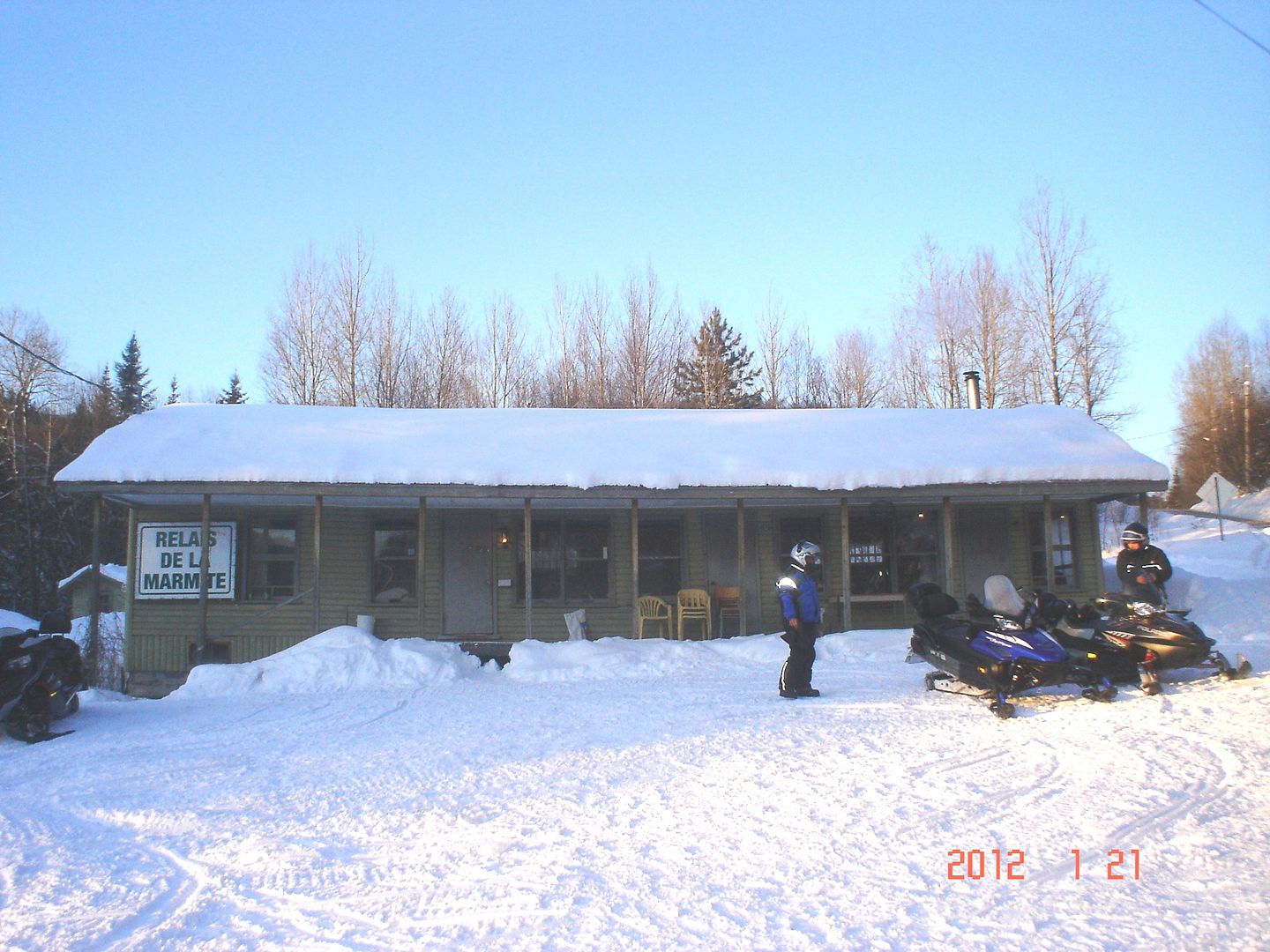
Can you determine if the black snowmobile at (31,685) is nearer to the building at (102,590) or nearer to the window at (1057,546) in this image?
the window at (1057,546)

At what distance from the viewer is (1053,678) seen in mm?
7812

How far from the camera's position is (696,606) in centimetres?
1470

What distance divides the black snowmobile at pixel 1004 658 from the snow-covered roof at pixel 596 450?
4897 millimetres

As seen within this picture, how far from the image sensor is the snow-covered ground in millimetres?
3646

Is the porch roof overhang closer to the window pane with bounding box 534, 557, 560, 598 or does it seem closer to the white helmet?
the window pane with bounding box 534, 557, 560, 598

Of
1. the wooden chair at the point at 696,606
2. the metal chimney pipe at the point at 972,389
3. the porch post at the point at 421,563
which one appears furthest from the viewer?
the metal chimney pipe at the point at 972,389

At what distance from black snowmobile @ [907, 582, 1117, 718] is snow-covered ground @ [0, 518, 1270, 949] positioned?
0.92ft

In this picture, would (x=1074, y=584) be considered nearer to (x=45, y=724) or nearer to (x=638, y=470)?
(x=638, y=470)

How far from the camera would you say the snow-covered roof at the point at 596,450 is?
12430 mm

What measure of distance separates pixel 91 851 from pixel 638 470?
8783 mm

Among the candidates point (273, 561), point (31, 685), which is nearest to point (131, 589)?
point (273, 561)

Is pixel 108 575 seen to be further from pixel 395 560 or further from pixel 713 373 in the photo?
pixel 713 373
